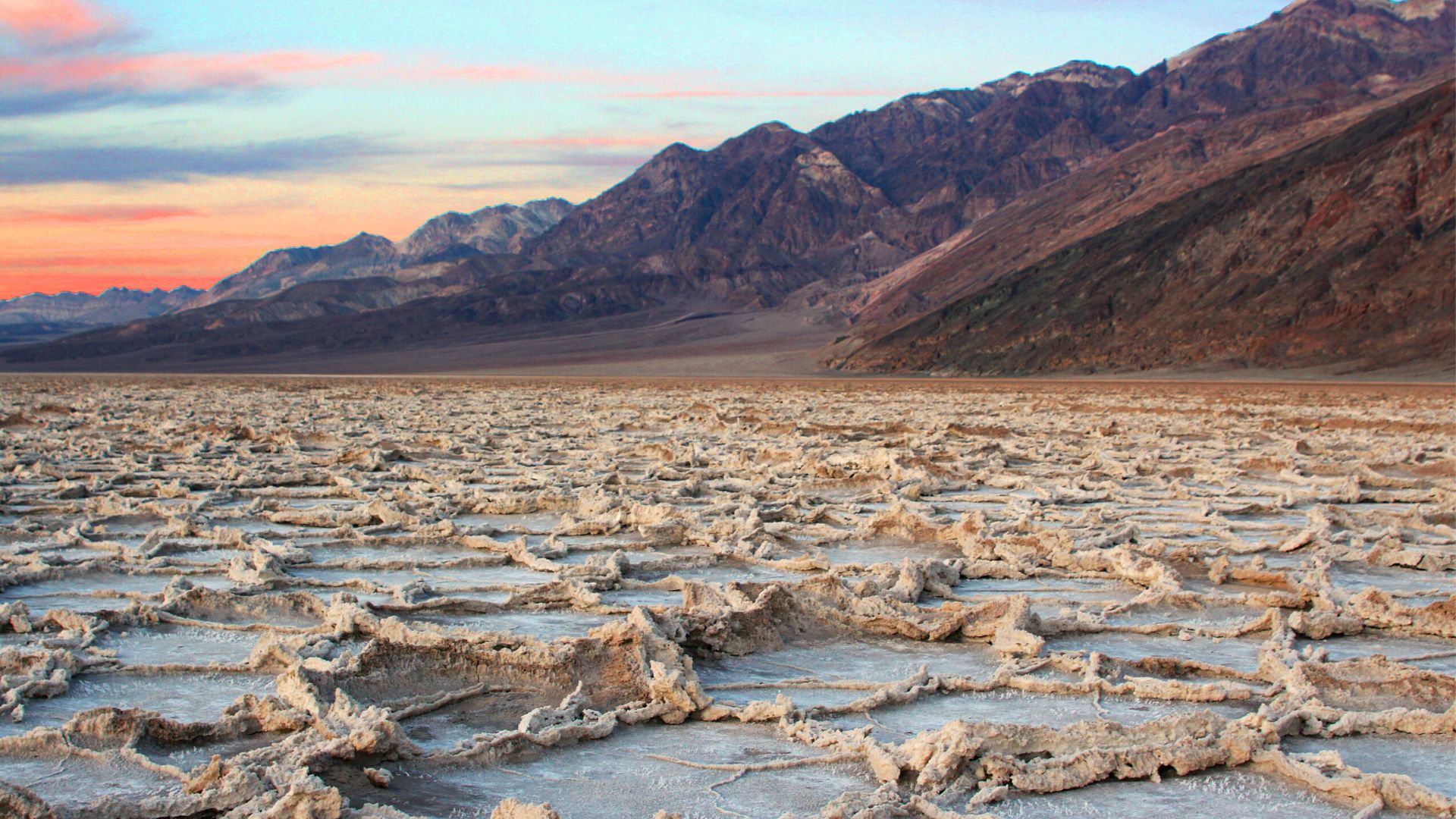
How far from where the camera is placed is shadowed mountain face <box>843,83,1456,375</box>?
4341cm

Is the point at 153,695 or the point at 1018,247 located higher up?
the point at 1018,247

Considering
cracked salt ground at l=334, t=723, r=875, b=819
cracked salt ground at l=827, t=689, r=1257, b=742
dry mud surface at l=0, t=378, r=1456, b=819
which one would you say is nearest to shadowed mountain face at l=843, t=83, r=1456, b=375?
dry mud surface at l=0, t=378, r=1456, b=819

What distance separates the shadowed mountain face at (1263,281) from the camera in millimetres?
43406

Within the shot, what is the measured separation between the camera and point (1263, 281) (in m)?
48.9

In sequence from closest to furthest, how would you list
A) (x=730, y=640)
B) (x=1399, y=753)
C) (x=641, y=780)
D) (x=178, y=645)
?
(x=641, y=780)
(x=1399, y=753)
(x=730, y=640)
(x=178, y=645)

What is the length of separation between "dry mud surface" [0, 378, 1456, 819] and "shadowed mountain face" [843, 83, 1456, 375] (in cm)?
3690

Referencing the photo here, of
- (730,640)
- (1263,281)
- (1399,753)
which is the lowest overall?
(1399,753)

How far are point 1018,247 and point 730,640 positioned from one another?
249 feet

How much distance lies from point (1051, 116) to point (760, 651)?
158 meters

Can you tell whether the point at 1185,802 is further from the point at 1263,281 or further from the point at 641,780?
the point at 1263,281

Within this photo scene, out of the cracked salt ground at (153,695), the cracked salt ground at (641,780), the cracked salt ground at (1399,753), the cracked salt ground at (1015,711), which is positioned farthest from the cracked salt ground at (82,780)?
the cracked salt ground at (1399,753)

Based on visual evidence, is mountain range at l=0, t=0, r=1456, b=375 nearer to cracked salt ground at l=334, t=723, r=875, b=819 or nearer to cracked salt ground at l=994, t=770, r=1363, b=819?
cracked salt ground at l=994, t=770, r=1363, b=819

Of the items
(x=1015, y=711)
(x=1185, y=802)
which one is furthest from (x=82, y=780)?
(x=1185, y=802)

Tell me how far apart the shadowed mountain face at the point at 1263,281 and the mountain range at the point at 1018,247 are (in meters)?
0.13
